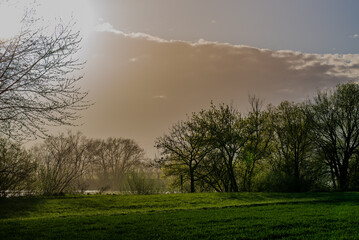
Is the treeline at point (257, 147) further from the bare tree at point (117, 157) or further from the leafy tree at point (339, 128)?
the bare tree at point (117, 157)

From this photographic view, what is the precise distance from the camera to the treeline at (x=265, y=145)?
114 feet

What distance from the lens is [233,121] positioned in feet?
120

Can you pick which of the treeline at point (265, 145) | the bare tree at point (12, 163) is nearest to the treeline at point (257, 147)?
the treeline at point (265, 145)

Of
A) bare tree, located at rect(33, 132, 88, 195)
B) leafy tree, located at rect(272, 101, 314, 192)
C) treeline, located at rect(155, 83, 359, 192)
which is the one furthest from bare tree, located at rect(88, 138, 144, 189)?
leafy tree, located at rect(272, 101, 314, 192)

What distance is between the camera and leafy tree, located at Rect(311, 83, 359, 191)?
35875mm

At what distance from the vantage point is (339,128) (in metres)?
A: 36.9

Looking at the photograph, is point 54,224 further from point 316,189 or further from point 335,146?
point 335,146

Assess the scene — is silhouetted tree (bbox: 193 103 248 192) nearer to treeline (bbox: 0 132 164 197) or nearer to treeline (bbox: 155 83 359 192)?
treeline (bbox: 155 83 359 192)

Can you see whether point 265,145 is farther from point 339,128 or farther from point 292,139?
point 339,128

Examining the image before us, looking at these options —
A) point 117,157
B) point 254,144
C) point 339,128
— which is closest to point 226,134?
point 254,144

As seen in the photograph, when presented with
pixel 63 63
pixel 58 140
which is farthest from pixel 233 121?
pixel 63 63

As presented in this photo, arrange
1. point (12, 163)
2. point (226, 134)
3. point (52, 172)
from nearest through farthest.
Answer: point (12, 163) < point (52, 172) < point (226, 134)

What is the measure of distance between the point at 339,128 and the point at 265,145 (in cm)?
919

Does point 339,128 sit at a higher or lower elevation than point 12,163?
higher
